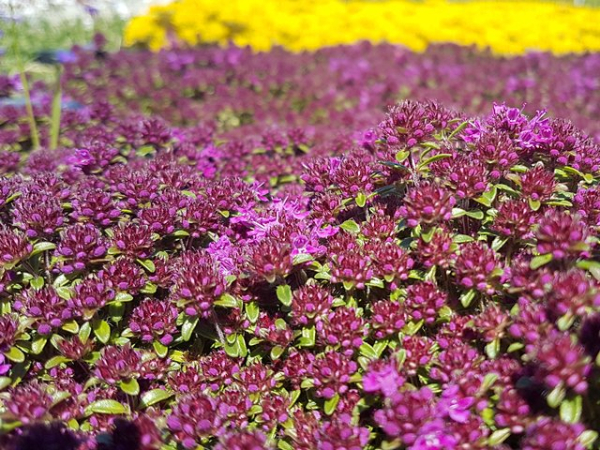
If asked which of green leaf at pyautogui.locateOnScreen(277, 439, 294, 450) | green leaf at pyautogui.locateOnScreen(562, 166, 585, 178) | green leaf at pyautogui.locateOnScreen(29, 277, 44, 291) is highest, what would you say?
green leaf at pyautogui.locateOnScreen(562, 166, 585, 178)

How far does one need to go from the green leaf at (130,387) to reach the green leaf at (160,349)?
133 mm

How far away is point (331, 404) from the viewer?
182 cm

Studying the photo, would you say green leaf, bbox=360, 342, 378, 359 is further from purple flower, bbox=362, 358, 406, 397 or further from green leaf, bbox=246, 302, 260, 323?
green leaf, bbox=246, 302, 260, 323

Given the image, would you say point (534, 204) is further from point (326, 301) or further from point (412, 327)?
point (326, 301)

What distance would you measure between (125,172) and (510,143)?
1604 mm

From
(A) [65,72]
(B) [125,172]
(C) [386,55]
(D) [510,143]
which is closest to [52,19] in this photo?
(A) [65,72]

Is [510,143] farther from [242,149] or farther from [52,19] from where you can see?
[52,19]

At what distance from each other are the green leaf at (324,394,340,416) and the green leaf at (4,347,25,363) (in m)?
1.04

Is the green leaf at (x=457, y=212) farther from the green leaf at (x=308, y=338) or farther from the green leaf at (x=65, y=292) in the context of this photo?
the green leaf at (x=65, y=292)

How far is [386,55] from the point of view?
6.95 meters

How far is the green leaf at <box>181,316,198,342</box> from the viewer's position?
6.47ft

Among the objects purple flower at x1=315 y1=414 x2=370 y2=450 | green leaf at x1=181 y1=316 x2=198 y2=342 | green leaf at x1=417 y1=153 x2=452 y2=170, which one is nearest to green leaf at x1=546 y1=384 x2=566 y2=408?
purple flower at x1=315 y1=414 x2=370 y2=450

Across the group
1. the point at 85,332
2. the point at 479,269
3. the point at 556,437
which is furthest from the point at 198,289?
the point at 556,437

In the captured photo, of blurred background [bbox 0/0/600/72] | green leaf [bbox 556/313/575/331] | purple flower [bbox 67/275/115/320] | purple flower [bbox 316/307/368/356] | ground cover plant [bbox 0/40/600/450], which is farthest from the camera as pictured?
blurred background [bbox 0/0/600/72]
